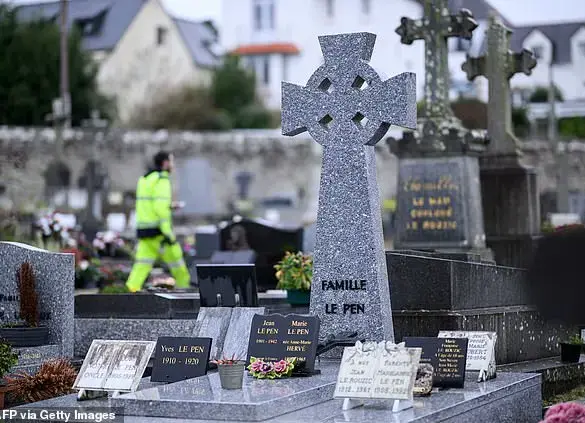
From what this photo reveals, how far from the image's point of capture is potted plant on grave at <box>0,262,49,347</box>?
38.4 ft

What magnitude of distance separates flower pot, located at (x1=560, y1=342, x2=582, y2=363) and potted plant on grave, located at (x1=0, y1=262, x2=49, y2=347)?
474 centimetres

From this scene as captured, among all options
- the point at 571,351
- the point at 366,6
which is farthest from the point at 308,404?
the point at 366,6

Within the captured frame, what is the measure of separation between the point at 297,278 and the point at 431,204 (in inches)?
197

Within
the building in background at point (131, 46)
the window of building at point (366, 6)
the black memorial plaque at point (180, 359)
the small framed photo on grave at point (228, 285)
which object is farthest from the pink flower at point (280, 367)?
the window of building at point (366, 6)

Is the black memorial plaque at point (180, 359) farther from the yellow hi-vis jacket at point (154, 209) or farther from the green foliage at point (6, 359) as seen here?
the yellow hi-vis jacket at point (154, 209)

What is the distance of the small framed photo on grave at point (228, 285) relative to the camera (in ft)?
38.9

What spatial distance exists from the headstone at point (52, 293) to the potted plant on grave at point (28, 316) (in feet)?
0.23

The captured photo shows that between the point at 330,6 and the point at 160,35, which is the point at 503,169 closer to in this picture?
the point at 160,35

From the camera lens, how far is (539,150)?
63.3 meters

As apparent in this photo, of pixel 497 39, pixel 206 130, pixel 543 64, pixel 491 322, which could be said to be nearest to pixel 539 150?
pixel 206 130

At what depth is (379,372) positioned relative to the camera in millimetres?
8977

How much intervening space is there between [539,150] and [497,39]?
4491cm

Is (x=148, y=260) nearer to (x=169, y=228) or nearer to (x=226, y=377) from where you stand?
(x=169, y=228)

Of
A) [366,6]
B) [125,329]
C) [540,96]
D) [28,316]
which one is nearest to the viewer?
[28,316]
